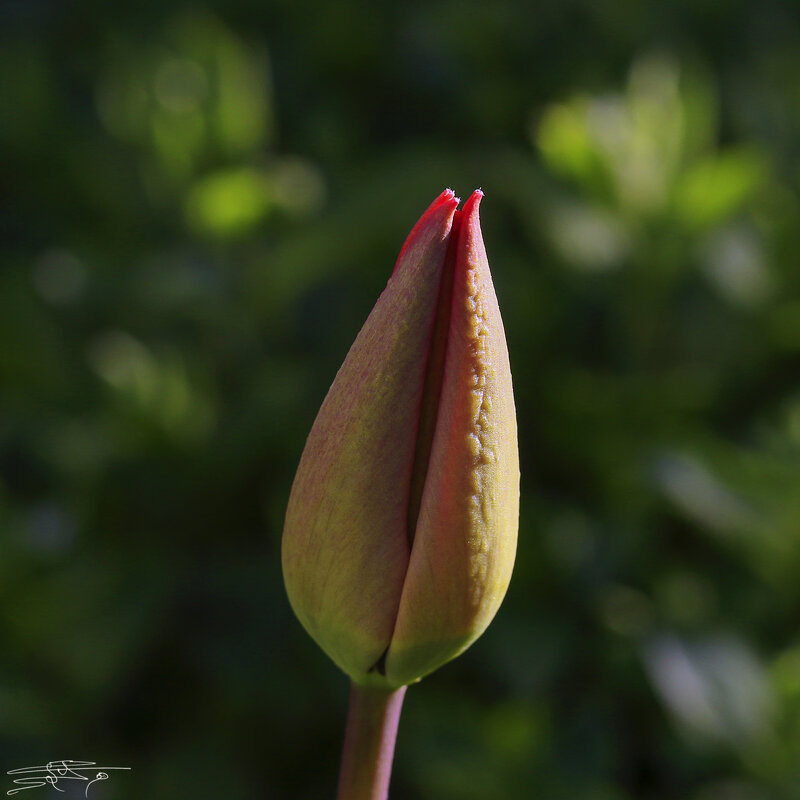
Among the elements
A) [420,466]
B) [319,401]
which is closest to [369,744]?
[420,466]

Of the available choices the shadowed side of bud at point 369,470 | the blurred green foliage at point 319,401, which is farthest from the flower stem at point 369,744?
the blurred green foliage at point 319,401

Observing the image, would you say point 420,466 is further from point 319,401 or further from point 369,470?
point 319,401

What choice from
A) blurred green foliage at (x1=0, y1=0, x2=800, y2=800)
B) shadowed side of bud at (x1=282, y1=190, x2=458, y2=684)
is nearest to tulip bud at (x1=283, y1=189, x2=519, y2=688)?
shadowed side of bud at (x1=282, y1=190, x2=458, y2=684)

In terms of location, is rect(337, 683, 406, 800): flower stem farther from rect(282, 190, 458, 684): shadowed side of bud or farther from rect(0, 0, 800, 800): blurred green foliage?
rect(0, 0, 800, 800): blurred green foliage

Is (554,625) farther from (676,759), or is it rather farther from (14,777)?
(14,777)

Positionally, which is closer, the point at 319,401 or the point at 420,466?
the point at 420,466

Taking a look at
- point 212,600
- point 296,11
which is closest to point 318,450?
point 212,600
